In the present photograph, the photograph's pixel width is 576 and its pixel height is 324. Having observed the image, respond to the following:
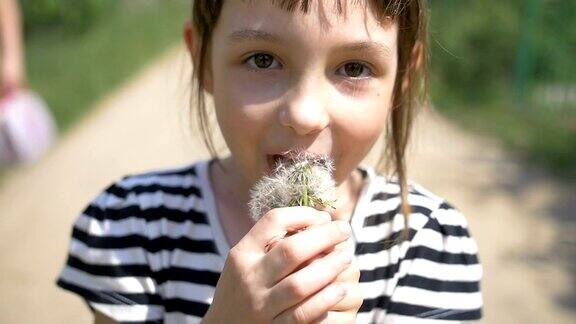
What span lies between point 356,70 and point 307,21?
6.9 inches

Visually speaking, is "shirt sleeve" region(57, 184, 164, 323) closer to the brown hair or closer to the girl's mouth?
the brown hair

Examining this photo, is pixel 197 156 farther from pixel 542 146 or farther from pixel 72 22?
pixel 72 22

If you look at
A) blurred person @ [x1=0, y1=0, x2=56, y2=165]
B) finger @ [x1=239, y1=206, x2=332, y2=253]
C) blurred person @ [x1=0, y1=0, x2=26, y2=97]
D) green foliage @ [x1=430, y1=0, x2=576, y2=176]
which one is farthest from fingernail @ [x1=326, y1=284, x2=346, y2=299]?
green foliage @ [x1=430, y1=0, x2=576, y2=176]

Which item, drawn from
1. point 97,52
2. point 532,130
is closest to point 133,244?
point 532,130

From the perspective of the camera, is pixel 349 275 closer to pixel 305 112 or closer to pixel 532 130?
pixel 305 112

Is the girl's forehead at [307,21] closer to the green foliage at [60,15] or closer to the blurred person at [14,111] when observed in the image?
the blurred person at [14,111]

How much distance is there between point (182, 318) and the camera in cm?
160

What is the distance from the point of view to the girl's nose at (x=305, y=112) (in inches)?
50.6

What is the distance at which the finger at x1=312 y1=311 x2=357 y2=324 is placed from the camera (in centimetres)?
120

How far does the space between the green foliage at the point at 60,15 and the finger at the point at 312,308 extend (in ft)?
35.1

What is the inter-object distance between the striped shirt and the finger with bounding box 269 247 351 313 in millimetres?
463

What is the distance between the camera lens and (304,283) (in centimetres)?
111

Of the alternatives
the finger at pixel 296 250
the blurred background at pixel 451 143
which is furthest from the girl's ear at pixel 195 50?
the blurred background at pixel 451 143

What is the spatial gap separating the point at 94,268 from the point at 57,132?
536cm
